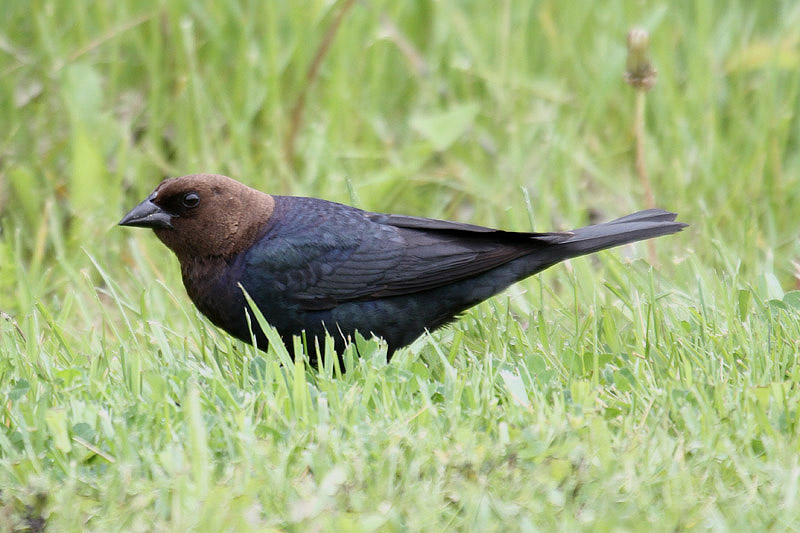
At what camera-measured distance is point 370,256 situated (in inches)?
145

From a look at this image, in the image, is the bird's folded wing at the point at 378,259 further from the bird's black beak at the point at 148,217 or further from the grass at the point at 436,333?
the bird's black beak at the point at 148,217

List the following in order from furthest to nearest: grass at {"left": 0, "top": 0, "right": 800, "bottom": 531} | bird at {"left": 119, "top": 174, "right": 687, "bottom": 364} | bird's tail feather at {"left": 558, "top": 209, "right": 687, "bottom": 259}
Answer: bird's tail feather at {"left": 558, "top": 209, "right": 687, "bottom": 259} → bird at {"left": 119, "top": 174, "right": 687, "bottom": 364} → grass at {"left": 0, "top": 0, "right": 800, "bottom": 531}

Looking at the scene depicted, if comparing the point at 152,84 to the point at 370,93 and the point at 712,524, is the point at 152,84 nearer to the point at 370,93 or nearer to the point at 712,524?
the point at 370,93

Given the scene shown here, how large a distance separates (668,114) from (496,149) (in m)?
0.91

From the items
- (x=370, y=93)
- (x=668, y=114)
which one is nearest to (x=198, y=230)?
(x=370, y=93)

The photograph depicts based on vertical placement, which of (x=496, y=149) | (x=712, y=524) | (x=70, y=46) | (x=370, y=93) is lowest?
(x=712, y=524)

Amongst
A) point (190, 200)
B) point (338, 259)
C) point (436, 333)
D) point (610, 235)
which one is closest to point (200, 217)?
point (190, 200)

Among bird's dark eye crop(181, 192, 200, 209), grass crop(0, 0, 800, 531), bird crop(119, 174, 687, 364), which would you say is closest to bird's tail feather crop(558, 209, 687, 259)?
bird crop(119, 174, 687, 364)

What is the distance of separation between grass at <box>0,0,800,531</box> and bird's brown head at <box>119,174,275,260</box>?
0.21m

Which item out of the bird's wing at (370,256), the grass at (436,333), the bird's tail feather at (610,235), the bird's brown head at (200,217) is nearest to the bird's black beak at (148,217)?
the bird's brown head at (200,217)

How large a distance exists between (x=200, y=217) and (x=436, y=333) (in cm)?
92

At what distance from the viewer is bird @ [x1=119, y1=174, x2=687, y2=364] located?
358 cm

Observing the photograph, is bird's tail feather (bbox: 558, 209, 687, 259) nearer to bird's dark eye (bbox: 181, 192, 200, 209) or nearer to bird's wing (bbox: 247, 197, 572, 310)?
bird's wing (bbox: 247, 197, 572, 310)

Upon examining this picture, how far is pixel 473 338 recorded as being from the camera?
3695 millimetres
